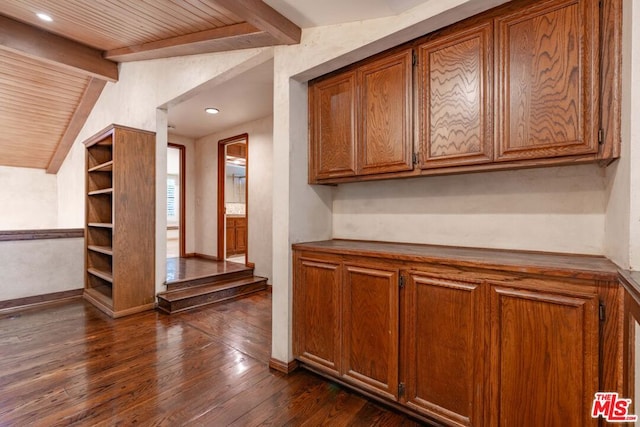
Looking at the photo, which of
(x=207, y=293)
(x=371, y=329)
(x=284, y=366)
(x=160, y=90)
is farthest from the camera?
(x=207, y=293)

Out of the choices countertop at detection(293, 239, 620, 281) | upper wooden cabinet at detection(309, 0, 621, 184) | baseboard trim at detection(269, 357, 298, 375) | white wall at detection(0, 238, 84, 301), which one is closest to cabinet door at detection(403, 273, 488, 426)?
countertop at detection(293, 239, 620, 281)

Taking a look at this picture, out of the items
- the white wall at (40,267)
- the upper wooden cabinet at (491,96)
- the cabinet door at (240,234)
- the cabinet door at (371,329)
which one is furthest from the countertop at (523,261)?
the cabinet door at (240,234)

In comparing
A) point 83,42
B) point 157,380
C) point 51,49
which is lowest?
point 157,380

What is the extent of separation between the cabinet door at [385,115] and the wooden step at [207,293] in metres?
2.68

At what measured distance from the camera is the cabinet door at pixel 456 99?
4.99 feet

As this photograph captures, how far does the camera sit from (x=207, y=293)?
3.68 m

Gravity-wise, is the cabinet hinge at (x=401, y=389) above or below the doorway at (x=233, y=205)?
below

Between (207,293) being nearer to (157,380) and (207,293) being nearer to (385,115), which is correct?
(157,380)

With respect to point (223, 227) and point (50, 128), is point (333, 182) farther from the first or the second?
point (50, 128)

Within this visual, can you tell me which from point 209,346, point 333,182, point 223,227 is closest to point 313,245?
point 333,182

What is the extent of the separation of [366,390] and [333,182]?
139 cm

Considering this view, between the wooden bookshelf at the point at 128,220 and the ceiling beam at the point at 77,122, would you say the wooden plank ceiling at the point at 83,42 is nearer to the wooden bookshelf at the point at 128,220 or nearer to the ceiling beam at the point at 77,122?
the ceiling beam at the point at 77,122

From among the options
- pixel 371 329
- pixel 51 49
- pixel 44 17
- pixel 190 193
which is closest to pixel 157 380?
pixel 371 329

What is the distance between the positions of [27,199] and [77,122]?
104 inches
